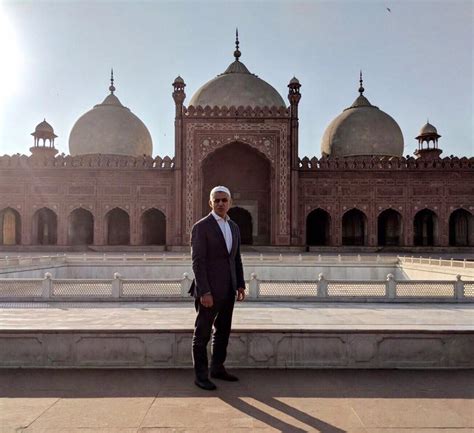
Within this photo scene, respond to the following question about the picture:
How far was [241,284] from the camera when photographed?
120 inches

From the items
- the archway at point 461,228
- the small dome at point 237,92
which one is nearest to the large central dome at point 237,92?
the small dome at point 237,92

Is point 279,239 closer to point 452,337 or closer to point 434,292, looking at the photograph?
point 434,292

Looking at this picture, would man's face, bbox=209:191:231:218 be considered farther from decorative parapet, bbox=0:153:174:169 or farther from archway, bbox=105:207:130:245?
archway, bbox=105:207:130:245

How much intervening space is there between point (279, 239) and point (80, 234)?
9.37 m

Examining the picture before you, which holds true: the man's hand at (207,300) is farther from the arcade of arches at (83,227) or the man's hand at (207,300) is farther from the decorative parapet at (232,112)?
the arcade of arches at (83,227)

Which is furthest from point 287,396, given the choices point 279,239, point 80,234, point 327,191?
point 80,234

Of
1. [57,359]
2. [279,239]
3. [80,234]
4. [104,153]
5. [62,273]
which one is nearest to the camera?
[57,359]

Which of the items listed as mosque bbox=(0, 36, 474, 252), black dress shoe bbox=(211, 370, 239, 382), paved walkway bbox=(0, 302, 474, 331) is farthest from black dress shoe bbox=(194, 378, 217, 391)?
mosque bbox=(0, 36, 474, 252)

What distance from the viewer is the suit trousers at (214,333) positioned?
2.78 metres

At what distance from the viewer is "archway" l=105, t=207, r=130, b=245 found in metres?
22.1

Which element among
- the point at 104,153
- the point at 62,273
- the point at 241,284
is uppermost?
the point at 104,153

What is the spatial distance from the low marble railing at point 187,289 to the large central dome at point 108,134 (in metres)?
17.9

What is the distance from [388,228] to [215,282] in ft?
69.3

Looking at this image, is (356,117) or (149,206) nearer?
(149,206)
